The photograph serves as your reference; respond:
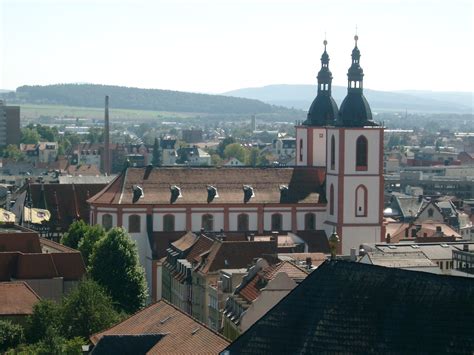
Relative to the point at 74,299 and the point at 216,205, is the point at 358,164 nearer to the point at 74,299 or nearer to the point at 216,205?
the point at 216,205

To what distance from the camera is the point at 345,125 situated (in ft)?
332

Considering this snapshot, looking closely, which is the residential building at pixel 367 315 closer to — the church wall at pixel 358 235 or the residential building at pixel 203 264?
the residential building at pixel 203 264

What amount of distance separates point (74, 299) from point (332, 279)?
30.0 m

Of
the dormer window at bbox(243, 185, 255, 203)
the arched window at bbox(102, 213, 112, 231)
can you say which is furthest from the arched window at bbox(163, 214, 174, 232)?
the dormer window at bbox(243, 185, 255, 203)

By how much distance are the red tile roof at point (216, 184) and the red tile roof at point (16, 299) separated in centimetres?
3026

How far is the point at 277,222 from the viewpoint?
103 meters

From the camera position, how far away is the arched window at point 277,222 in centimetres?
10312

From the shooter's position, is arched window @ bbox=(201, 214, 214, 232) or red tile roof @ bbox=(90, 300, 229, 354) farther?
arched window @ bbox=(201, 214, 214, 232)

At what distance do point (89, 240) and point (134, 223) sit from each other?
6.59 meters

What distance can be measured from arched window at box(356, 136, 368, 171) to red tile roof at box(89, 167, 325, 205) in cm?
368

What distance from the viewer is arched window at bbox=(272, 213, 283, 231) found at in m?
103

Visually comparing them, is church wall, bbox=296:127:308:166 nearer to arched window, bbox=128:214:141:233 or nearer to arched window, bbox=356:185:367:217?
arched window, bbox=356:185:367:217

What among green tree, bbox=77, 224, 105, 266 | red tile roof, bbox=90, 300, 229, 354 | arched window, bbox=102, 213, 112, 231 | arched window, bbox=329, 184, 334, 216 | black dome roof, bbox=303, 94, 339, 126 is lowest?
green tree, bbox=77, 224, 105, 266

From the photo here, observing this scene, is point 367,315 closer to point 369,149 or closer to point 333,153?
point 369,149
